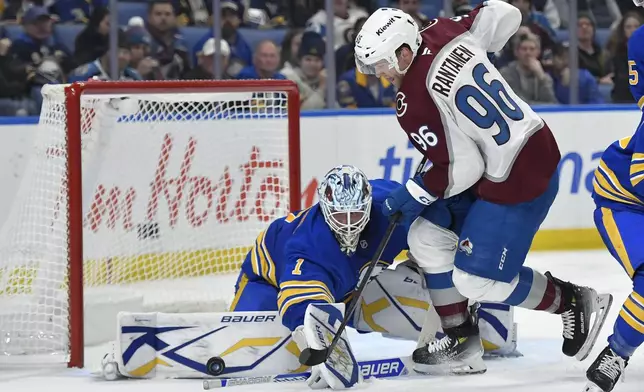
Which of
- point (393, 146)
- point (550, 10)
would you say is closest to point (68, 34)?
point (393, 146)

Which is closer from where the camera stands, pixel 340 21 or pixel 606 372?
pixel 606 372

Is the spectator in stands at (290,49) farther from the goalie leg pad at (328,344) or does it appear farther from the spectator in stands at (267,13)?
the goalie leg pad at (328,344)

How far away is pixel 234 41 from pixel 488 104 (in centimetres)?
281

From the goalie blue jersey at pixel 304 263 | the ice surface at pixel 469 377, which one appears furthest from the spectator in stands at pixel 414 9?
the goalie blue jersey at pixel 304 263

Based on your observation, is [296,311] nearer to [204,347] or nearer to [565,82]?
[204,347]

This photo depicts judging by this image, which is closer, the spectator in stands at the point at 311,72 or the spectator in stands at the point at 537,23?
the spectator in stands at the point at 311,72

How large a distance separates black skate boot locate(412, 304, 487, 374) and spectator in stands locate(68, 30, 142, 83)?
262cm

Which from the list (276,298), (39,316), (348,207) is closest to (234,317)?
(276,298)

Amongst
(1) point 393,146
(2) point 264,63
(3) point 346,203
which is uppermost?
(2) point 264,63

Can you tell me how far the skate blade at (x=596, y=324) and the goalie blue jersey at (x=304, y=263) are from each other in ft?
1.88

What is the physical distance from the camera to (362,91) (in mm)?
6121

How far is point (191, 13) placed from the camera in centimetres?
584

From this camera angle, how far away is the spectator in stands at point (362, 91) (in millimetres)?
6082

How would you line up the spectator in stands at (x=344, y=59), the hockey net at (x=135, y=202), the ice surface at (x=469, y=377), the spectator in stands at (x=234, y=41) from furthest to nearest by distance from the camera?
the spectator in stands at (x=344, y=59) → the spectator in stands at (x=234, y=41) → the hockey net at (x=135, y=202) → the ice surface at (x=469, y=377)
